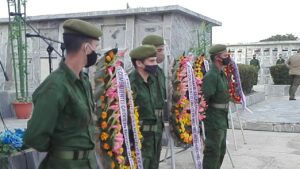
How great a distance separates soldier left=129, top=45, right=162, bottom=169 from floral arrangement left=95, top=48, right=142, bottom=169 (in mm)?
276

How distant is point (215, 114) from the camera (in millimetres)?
4805

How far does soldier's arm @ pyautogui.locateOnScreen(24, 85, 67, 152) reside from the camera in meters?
2.20

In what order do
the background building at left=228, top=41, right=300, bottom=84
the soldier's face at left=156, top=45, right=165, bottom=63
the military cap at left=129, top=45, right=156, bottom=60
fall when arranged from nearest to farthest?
1. the military cap at left=129, top=45, right=156, bottom=60
2. the soldier's face at left=156, top=45, right=165, bottom=63
3. the background building at left=228, top=41, right=300, bottom=84

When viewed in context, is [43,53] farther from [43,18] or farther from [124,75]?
[124,75]

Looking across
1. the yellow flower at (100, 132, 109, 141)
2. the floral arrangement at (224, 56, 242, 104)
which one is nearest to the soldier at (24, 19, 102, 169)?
the yellow flower at (100, 132, 109, 141)

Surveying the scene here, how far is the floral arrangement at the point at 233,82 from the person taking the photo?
6672mm

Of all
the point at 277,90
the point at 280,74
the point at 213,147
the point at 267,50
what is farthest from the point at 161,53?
the point at 267,50

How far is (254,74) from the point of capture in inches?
525

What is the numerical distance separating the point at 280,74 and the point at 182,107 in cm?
1228

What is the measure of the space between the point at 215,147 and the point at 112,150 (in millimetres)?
1749

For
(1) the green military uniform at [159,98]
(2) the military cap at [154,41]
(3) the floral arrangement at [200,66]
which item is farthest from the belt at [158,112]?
(3) the floral arrangement at [200,66]

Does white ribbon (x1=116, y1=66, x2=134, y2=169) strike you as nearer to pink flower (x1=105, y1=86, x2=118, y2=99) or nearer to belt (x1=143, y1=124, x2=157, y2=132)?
pink flower (x1=105, y1=86, x2=118, y2=99)

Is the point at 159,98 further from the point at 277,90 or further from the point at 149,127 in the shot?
the point at 277,90

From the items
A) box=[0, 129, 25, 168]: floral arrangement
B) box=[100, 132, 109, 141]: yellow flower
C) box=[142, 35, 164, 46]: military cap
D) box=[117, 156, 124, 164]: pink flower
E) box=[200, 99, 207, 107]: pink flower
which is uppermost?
box=[142, 35, 164, 46]: military cap
